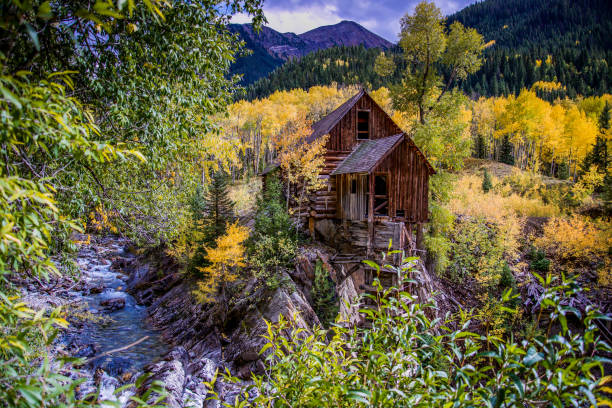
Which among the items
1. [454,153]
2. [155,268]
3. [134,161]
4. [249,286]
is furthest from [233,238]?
[454,153]

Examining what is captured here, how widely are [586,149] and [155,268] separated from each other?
55.9 meters

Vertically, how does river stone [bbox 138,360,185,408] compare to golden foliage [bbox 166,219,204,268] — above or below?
below

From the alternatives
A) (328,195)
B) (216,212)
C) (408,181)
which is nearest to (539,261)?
(408,181)

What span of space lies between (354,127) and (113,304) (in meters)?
17.5

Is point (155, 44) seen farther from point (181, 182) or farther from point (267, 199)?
point (267, 199)

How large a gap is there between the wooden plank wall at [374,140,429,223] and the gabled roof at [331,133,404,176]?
0.50m

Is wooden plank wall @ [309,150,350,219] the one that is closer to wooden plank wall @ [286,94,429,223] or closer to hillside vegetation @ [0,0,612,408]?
wooden plank wall @ [286,94,429,223]

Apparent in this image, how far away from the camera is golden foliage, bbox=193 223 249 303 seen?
13.0 m

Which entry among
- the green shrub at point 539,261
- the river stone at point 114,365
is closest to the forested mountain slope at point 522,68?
the green shrub at point 539,261

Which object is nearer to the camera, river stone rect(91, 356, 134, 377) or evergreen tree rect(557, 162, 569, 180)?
river stone rect(91, 356, 134, 377)

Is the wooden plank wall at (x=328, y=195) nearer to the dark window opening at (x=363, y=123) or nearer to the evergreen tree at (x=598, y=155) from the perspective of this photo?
the dark window opening at (x=363, y=123)

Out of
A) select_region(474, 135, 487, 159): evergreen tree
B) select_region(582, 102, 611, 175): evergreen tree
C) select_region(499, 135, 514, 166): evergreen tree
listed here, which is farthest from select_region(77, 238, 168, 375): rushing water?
select_region(474, 135, 487, 159): evergreen tree

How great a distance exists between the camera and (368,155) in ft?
48.4

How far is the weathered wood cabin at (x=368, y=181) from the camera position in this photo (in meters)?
14.3
